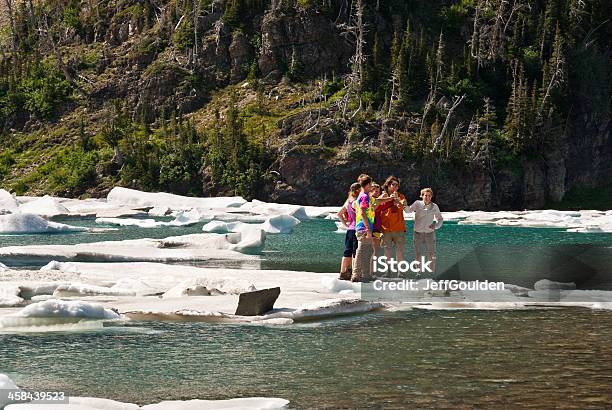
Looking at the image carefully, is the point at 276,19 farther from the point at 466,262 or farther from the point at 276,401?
the point at 276,401

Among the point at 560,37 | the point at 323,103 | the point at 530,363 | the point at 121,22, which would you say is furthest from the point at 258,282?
the point at 121,22

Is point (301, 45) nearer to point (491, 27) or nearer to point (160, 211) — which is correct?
point (491, 27)

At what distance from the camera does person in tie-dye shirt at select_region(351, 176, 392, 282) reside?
18.2 metres

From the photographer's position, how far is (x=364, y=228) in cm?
1836

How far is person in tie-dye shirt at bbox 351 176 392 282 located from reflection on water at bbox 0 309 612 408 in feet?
8.99

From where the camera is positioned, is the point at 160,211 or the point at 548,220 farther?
the point at 160,211

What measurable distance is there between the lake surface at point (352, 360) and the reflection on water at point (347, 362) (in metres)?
0.02

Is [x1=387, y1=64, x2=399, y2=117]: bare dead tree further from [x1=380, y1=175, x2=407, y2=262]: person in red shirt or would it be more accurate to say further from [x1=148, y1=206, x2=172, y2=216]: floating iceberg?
[x1=380, y1=175, x2=407, y2=262]: person in red shirt

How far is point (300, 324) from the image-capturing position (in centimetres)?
1534

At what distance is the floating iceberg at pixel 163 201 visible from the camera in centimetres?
6381

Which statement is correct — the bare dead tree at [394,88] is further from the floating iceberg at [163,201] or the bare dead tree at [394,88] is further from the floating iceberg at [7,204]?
the floating iceberg at [7,204]

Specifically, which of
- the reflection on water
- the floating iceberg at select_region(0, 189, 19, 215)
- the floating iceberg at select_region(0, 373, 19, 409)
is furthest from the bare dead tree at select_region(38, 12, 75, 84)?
the floating iceberg at select_region(0, 373, 19, 409)

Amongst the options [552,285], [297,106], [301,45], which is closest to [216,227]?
[552,285]

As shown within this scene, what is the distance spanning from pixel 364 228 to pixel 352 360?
6.07m
